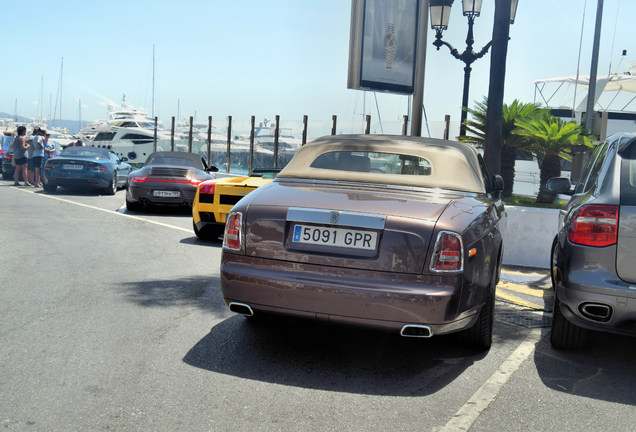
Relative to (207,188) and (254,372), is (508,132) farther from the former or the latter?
(254,372)

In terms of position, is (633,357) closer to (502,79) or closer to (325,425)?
(325,425)

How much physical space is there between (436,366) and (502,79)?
663 cm

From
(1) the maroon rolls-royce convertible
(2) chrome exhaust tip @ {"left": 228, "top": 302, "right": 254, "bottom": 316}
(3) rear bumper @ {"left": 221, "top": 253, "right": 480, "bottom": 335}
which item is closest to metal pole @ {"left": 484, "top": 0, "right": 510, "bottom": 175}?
(1) the maroon rolls-royce convertible

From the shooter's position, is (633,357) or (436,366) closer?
(436,366)

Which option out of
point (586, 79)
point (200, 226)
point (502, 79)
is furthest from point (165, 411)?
Answer: point (586, 79)

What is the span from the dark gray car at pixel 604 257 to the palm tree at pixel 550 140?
27.7 ft

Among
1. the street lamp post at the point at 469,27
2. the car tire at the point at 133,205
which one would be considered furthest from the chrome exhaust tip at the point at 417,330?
the street lamp post at the point at 469,27

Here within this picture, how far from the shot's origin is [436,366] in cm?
459

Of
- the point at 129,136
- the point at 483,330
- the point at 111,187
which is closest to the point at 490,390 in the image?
the point at 483,330

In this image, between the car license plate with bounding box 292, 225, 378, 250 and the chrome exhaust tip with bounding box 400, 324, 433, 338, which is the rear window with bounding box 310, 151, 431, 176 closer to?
the car license plate with bounding box 292, 225, 378, 250

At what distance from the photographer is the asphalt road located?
3580 millimetres

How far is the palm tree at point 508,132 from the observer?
14.7 meters

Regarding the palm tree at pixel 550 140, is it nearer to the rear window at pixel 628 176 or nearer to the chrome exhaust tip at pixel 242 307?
the rear window at pixel 628 176

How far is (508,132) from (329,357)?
11045 millimetres
